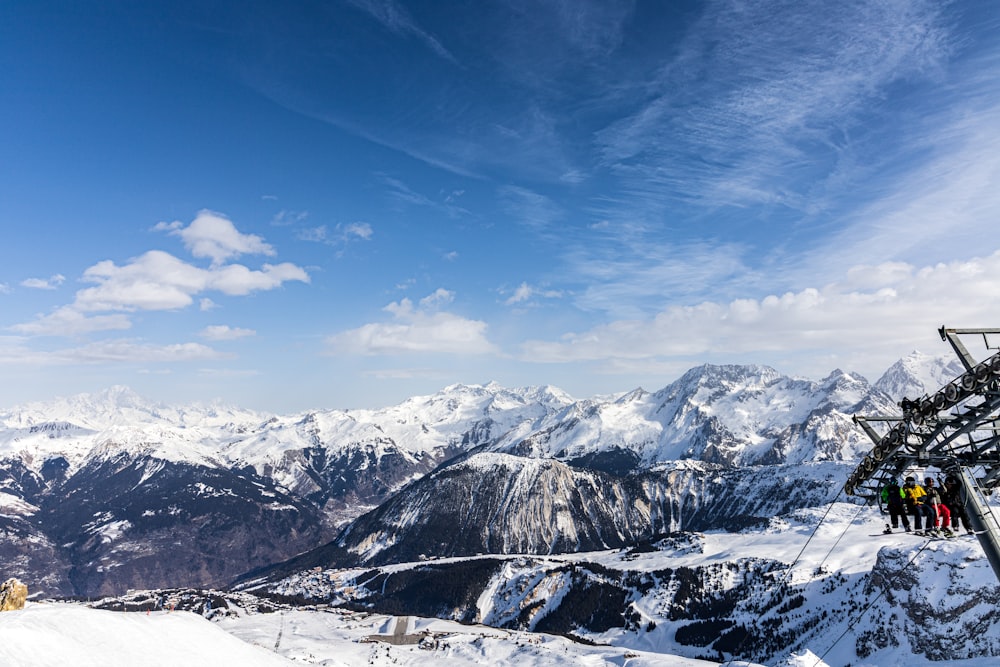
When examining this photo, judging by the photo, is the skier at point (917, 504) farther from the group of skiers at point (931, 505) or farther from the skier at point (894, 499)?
the skier at point (894, 499)

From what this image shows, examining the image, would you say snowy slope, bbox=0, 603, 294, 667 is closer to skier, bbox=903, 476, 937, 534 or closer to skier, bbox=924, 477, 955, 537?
skier, bbox=903, 476, 937, 534

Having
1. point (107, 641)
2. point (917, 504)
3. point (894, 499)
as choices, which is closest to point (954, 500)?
point (917, 504)

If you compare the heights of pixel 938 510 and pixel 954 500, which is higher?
pixel 954 500

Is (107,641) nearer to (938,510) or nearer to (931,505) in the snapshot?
(931,505)

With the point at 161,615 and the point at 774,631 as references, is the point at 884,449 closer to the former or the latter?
the point at 161,615

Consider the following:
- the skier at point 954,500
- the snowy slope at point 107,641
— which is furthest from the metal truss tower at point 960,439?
the snowy slope at point 107,641

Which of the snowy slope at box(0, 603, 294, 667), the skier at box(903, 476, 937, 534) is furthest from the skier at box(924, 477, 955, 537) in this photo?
the snowy slope at box(0, 603, 294, 667)

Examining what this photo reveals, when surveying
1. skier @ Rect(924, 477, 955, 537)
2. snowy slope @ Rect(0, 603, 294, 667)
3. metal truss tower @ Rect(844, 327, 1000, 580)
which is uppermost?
metal truss tower @ Rect(844, 327, 1000, 580)
